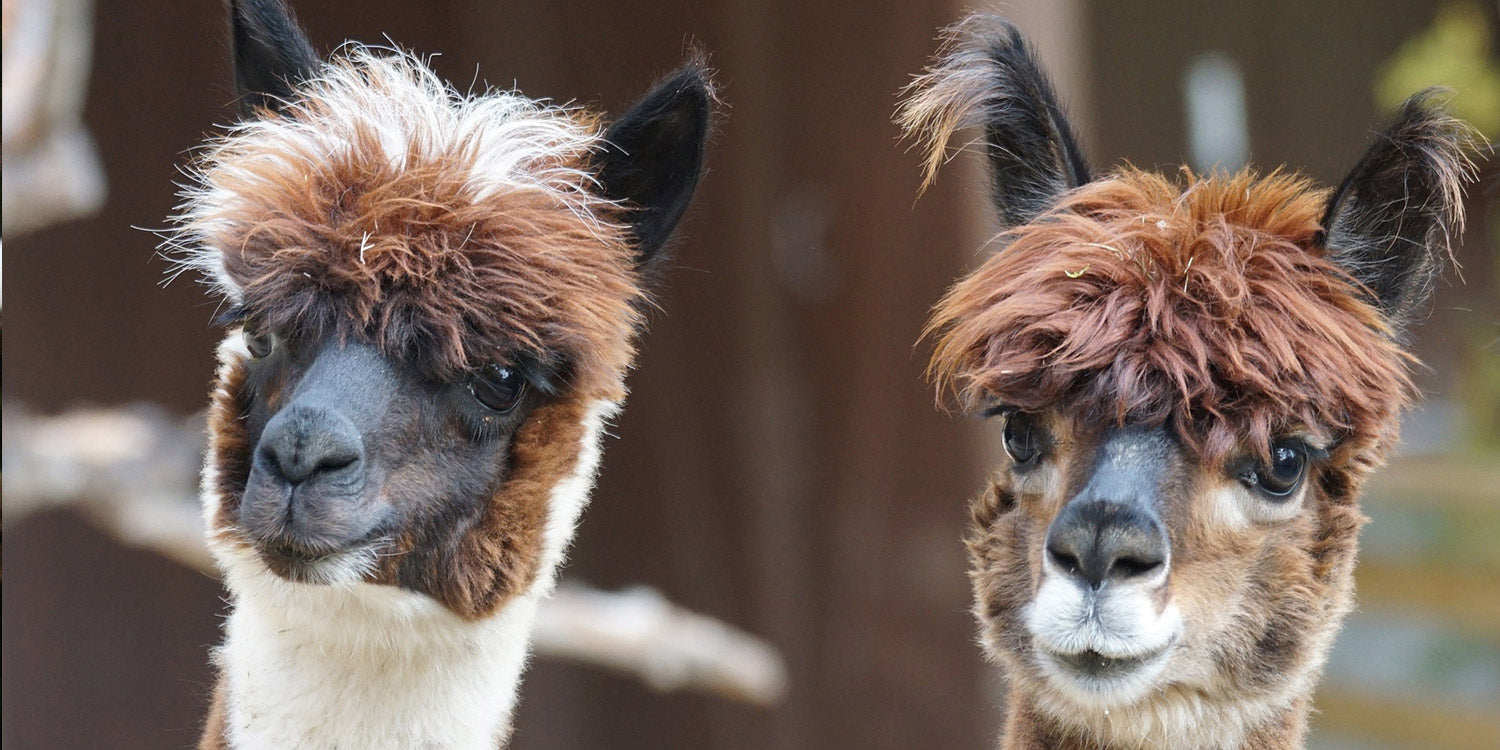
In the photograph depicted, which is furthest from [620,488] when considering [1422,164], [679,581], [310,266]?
[1422,164]

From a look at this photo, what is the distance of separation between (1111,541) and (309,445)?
1.20 m

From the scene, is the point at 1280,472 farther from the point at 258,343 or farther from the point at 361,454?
the point at 258,343

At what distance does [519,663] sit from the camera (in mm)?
2393

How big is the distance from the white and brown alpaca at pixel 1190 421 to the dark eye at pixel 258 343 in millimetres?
1166

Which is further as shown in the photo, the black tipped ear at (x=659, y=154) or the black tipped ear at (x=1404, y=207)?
the black tipped ear at (x=659, y=154)

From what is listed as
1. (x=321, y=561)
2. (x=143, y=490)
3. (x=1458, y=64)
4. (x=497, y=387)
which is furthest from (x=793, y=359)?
(x=321, y=561)

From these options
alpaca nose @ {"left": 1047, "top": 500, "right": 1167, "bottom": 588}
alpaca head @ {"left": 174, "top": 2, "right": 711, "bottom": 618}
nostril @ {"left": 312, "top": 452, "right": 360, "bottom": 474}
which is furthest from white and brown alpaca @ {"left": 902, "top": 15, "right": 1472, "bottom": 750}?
nostril @ {"left": 312, "top": 452, "right": 360, "bottom": 474}

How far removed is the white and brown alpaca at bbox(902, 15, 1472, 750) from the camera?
204 cm

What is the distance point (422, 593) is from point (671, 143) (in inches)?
35.3

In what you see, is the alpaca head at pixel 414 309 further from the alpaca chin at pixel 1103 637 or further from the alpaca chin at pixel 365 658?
the alpaca chin at pixel 1103 637

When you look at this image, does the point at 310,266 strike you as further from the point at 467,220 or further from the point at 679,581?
the point at 679,581

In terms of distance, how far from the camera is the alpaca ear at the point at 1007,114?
7.88ft

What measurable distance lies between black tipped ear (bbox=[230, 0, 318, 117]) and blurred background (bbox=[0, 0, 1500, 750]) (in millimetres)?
1172

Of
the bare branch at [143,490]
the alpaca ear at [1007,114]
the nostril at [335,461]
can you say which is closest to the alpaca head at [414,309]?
the nostril at [335,461]
